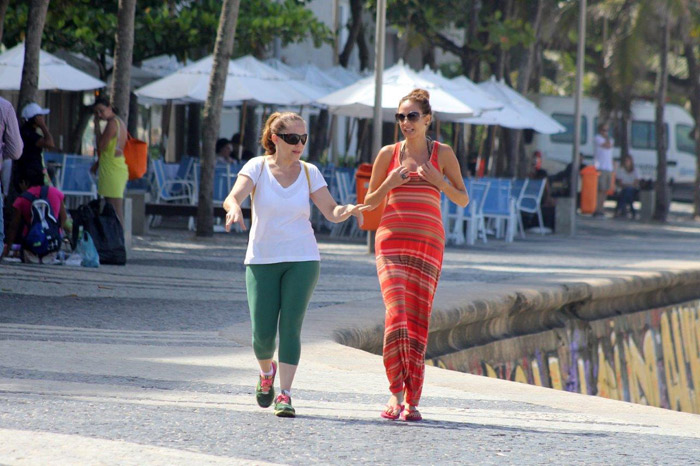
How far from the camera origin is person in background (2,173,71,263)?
13.2m

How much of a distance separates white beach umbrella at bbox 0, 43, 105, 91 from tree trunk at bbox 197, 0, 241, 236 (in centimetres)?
258

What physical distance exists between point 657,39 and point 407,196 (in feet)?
90.0

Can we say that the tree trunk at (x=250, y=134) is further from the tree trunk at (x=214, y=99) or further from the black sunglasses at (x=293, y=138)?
the black sunglasses at (x=293, y=138)

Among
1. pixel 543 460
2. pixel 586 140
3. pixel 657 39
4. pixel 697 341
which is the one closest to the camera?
pixel 543 460

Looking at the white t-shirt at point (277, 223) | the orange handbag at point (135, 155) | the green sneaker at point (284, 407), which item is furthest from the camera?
the orange handbag at point (135, 155)

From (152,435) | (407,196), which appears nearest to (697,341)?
(407,196)

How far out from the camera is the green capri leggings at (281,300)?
663 centimetres

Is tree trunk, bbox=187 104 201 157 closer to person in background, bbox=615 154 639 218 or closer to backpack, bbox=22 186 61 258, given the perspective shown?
person in background, bbox=615 154 639 218

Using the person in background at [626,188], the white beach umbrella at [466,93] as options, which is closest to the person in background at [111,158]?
the white beach umbrella at [466,93]

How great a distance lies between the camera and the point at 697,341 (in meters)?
17.8

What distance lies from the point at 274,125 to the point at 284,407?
1.41 meters

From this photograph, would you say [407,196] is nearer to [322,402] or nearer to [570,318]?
[322,402]

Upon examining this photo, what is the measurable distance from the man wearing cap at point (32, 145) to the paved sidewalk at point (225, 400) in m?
1.70

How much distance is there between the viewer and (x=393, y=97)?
18.9 metres
